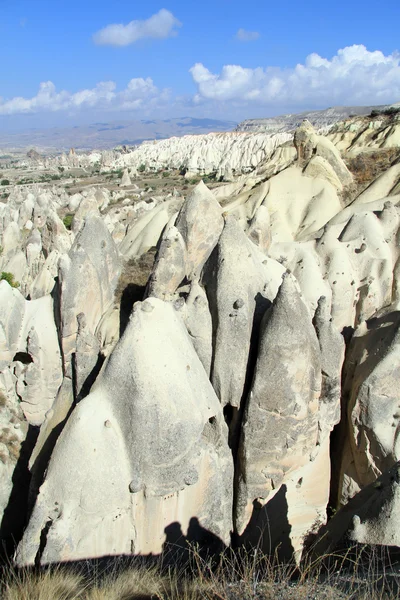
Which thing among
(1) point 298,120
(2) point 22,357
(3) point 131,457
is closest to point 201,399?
(3) point 131,457

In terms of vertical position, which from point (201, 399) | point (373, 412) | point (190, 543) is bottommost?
point (190, 543)

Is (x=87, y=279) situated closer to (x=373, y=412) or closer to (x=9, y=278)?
(x=373, y=412)

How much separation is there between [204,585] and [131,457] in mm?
1362

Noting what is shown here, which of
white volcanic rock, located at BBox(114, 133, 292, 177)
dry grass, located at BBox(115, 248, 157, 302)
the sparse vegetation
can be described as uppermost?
white volcanic rock, located at BBox(114, 133, 292, 177)

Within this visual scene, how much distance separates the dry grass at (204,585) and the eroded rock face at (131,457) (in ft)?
1.00

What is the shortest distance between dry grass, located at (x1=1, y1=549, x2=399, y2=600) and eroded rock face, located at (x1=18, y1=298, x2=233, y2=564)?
1.00 feet

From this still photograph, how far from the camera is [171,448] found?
4.57 meters

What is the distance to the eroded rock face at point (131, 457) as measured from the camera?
441cm

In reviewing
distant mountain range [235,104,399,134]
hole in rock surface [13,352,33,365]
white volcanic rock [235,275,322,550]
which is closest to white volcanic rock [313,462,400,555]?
white volcanic rock [235,275,322,550]

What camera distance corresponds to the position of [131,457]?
4562 mm

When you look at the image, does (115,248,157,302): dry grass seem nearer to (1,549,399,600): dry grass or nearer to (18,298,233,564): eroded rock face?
(18,298,233,564): eroded rock face

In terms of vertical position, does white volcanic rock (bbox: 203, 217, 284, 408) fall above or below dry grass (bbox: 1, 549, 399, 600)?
above

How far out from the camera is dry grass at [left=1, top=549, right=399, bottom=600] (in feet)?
10.5

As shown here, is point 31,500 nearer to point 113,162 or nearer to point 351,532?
point 351,532
